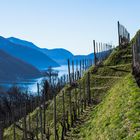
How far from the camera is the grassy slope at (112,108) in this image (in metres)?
31.0

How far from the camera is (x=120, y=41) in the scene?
10412 cm

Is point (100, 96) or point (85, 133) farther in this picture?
point (100, 96)

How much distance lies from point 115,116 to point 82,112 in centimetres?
2775

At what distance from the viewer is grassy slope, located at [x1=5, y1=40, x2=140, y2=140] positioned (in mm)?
31013

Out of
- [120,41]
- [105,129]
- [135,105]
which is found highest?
[120,41]

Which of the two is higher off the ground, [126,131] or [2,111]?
[126,131]

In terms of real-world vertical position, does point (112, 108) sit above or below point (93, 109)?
above

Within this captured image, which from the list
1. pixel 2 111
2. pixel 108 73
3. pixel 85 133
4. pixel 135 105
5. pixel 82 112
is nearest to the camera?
pixel 135 105

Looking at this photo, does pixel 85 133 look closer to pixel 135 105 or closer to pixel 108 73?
pixel 135 105

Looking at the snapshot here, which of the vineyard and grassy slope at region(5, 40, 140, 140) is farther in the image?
the vineyard

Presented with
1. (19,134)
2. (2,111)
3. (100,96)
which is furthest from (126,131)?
(2,111)

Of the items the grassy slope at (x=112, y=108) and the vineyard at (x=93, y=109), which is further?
the vineyard at (x=93, y=109)

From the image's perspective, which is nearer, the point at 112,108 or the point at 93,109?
the point at 112,108

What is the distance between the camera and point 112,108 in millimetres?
43219
